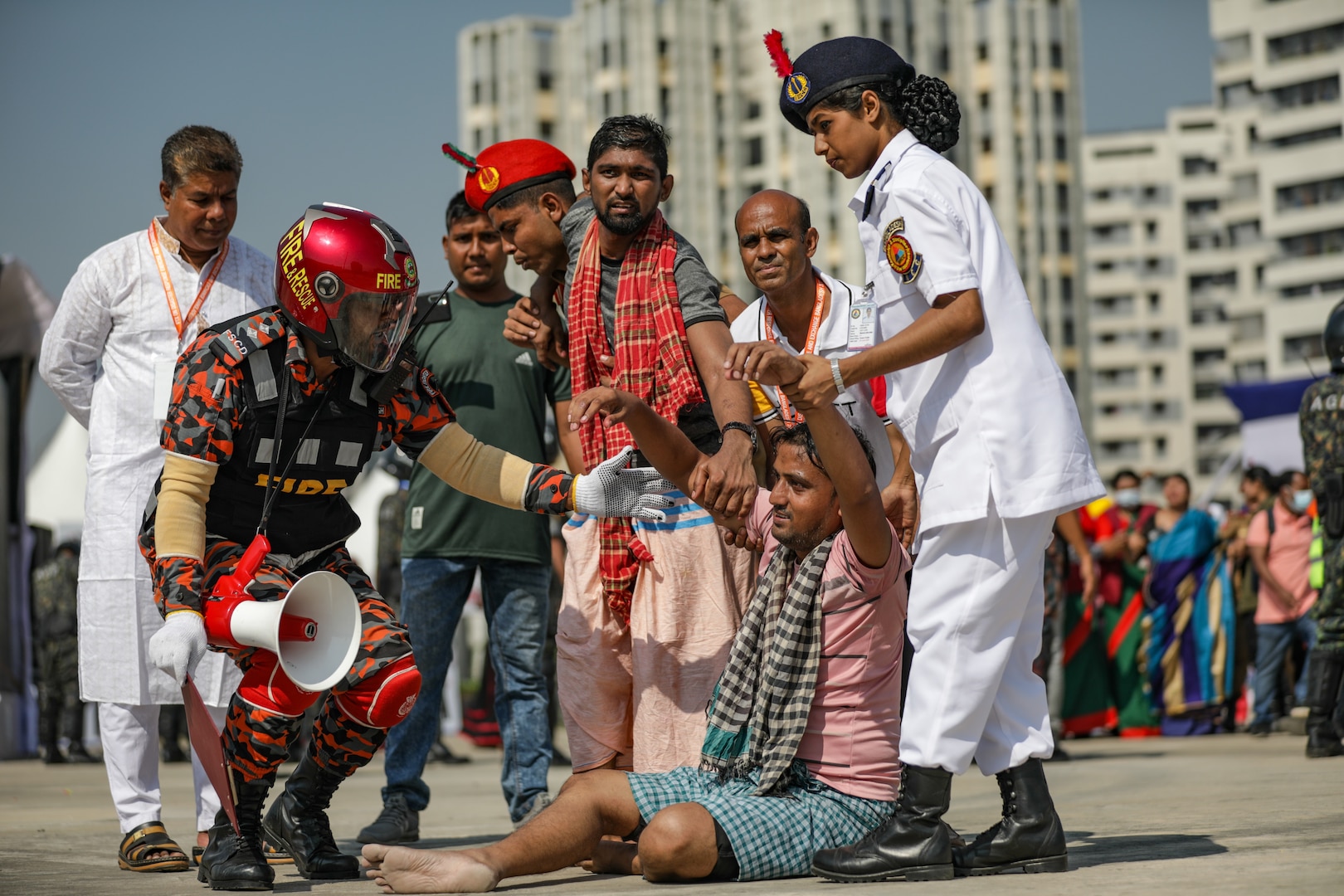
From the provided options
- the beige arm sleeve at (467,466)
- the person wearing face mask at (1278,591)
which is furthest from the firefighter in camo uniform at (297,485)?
the person wearing face mask at (1278,591)

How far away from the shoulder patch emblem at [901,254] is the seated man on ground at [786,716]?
1.47ft

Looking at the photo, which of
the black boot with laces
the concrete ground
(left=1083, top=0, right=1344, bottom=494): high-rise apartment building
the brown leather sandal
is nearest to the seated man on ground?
the concrete ground

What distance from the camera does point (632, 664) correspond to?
17.4 ft

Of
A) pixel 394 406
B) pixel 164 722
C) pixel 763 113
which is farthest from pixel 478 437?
pixel 763 113

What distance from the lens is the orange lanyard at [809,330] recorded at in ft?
17.6

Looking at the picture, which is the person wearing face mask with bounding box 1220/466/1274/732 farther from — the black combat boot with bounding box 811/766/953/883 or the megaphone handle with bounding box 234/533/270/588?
the megaphone handle with bounding box 234/533/270/588

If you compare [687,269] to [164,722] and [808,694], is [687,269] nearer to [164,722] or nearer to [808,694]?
[808,694]

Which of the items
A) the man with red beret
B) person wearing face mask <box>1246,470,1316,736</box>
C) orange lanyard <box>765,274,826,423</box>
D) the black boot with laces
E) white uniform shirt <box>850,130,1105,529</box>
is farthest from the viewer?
person wearing face mask <box>1246,470,1316,736</box>

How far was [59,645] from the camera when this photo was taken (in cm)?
1407

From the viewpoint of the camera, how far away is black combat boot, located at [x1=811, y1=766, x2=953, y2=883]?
4223 mm

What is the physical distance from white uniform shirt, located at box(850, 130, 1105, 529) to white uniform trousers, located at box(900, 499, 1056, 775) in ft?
0.29

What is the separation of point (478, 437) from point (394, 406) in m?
1.64

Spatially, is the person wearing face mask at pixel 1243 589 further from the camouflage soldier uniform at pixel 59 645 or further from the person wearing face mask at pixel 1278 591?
the camouflage soldier uniform at pixel 59 645

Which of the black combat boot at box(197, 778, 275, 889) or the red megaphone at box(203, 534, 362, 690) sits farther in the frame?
the black combat boot at box(197, 778, 275, 889)
